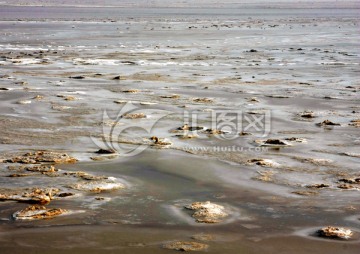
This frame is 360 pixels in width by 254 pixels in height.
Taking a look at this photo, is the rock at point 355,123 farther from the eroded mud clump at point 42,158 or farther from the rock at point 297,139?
the eroded mud clump at point 42,158

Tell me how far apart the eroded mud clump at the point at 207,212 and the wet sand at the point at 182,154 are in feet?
0.38

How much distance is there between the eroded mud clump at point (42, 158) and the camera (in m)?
9.66

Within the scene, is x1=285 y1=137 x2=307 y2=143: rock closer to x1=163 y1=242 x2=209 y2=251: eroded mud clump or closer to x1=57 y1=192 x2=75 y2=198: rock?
x1=57 y1=192 x2=75 y2=198: rock

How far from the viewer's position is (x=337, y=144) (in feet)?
35.9

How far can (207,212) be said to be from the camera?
24.6ft

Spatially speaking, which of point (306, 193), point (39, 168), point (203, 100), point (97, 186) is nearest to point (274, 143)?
point (306, 193)

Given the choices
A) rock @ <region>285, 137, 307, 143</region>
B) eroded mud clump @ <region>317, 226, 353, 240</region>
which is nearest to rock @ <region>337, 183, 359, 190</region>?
eroded mud clump @ <region>317, 226, 353, 240</region>

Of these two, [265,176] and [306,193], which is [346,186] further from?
[265,176]

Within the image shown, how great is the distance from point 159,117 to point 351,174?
501cm

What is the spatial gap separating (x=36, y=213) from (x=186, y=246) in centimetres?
194

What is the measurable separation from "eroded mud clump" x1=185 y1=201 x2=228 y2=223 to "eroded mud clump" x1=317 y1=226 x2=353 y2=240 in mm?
1167

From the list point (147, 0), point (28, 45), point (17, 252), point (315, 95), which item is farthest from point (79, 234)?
point (147, 0)

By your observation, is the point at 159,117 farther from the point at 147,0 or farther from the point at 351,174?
the point at 147,0

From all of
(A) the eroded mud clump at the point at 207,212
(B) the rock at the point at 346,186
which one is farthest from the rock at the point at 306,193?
(A) the eroded mud clump at the point at 207,212
